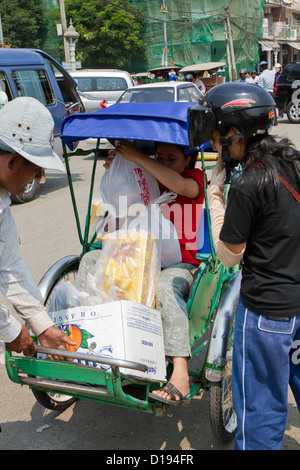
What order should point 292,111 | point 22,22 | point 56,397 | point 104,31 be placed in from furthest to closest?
point 22,22 → point 104,31 → point 292,111 → point 56,397

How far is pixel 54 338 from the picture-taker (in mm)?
2377

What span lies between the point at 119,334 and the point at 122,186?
3.35 feet

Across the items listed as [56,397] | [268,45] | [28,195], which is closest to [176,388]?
[56,397]

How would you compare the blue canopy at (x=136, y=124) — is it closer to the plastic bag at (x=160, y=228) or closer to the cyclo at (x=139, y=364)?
the cyclo at (x=139, y=364)

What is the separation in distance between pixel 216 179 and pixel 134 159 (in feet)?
2.43

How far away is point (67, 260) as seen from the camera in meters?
3.29

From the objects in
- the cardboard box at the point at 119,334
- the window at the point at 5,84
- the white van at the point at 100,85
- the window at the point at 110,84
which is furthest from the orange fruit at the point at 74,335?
the window at the point at 110,84

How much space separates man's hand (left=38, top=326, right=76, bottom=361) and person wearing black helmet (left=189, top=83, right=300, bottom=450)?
802 millimetres

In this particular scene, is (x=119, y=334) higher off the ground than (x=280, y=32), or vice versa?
(x=280, y=32)

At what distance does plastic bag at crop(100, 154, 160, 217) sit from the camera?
3039 millimetres

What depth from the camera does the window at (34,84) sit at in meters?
8.17

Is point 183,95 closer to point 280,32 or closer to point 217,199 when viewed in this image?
point 217,199

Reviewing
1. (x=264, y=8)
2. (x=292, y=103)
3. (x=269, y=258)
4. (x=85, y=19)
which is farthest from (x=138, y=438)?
(x=264, y=8)

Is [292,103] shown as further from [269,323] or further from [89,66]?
[89,66]
